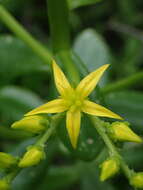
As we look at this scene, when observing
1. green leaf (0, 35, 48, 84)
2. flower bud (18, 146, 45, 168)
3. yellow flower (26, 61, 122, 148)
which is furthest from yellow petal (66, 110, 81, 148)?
green leaf (0, 35, 48, 84)

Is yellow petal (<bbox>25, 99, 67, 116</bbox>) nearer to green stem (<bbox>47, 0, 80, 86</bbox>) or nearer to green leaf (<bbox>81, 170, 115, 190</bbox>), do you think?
green stem (<bbox>47, 0, 80, 86</bbox>)

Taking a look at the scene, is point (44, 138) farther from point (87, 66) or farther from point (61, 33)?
point (87, 66)

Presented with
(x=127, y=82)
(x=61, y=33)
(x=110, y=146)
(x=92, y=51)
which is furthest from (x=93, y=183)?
(x=110, y=146)

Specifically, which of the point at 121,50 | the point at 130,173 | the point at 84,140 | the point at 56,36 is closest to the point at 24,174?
the point at 84,140

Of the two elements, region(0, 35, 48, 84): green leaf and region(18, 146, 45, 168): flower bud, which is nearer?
region(18, 146, 45, 168): flower bud

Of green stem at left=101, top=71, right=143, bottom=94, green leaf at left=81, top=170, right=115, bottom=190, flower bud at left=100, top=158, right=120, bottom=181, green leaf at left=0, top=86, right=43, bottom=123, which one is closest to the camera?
flower bud at left=100, top=158, right=120, bottom=181

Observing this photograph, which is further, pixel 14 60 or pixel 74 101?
pixel 14 60
